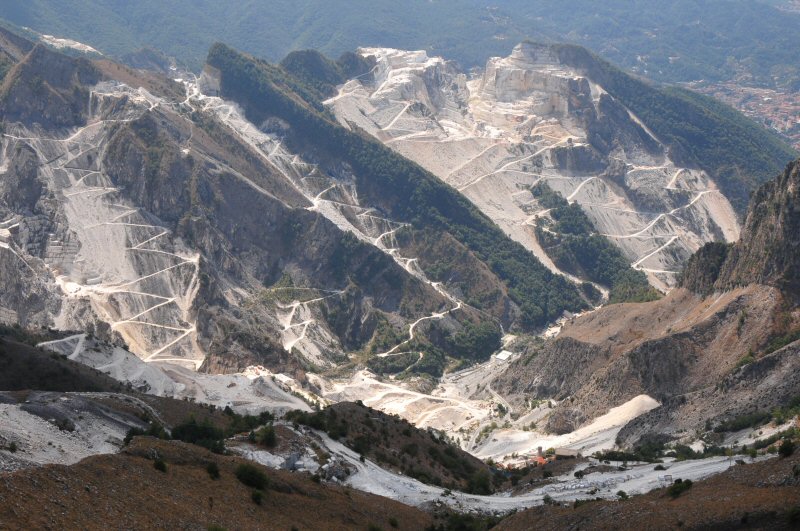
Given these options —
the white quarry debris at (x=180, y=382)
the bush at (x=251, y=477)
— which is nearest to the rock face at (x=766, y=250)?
the white quarry debris at (x=180, y=382)

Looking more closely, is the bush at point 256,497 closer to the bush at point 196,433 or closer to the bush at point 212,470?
the bush at point 212,470

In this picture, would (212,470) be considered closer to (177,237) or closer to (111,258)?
(111,258)

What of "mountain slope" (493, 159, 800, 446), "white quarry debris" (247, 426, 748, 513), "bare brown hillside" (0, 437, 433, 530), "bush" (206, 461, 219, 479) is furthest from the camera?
"mountain slope" (493, 159, 800, 446)

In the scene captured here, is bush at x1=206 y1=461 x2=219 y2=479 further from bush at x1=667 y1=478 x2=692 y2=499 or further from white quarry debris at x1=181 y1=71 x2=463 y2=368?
white quarry debris at x1=181 y1=71 x2=463 y2=368

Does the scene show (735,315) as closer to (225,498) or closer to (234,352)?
(234,352)

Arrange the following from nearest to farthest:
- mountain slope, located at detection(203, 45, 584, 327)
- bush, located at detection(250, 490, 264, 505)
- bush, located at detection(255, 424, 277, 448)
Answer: bush, located at detection(250, 490, 264, 505) → bush, located at detection(255, 424, 277, 448) → mountain slope, located at detection(203, 45, 584, 327)

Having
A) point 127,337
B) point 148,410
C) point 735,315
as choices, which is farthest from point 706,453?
point 127,337

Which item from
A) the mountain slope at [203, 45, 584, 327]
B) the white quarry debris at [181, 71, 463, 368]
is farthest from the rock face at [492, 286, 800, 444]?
the mountain slope at [203, 45, 584, 327]

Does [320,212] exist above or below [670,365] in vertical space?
below

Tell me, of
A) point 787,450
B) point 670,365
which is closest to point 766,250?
point 670,365
